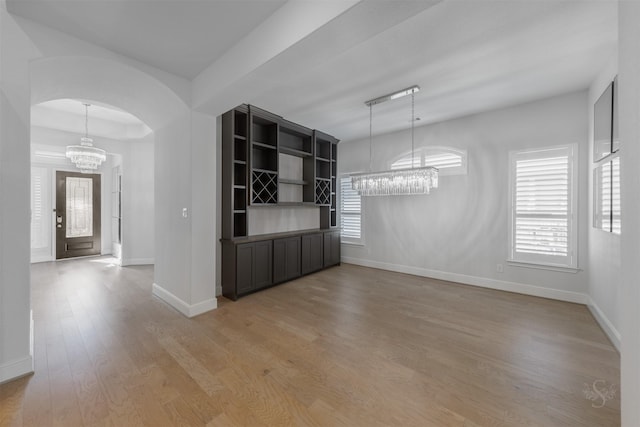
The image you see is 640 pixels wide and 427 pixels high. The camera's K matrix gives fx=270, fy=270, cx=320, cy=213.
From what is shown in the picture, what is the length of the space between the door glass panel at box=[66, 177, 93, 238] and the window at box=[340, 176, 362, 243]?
253 inches

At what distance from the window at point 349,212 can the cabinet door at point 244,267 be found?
2.74m

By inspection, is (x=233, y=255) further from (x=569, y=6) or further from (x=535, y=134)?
(x=535, y=134)

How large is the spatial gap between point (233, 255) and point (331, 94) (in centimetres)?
262

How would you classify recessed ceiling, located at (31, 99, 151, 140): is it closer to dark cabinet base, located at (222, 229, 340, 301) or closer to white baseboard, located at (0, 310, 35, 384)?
dark cabinet base, located at (222, 229, 340, 301)

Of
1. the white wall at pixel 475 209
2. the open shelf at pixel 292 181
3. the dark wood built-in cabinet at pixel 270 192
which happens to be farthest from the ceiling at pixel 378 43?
the open shelf at pixel 292 181

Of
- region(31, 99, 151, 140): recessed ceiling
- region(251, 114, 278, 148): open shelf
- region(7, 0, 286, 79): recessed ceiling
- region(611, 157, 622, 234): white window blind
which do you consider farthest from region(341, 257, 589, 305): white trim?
region(31, 99, 151, 140): recessed ceiling

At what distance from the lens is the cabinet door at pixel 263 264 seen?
411cm

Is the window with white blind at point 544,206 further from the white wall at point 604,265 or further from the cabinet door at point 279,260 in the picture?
the cabinet door at point 279,260

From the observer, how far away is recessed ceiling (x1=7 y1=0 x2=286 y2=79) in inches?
81.6

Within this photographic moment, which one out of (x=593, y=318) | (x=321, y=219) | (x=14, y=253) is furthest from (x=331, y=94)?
(x=593, y=318)

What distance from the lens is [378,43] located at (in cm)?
253

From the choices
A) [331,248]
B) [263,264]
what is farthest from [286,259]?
[331,248]

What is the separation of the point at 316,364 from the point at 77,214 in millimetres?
7538

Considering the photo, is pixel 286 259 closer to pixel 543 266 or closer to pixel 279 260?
pixel 279 260
